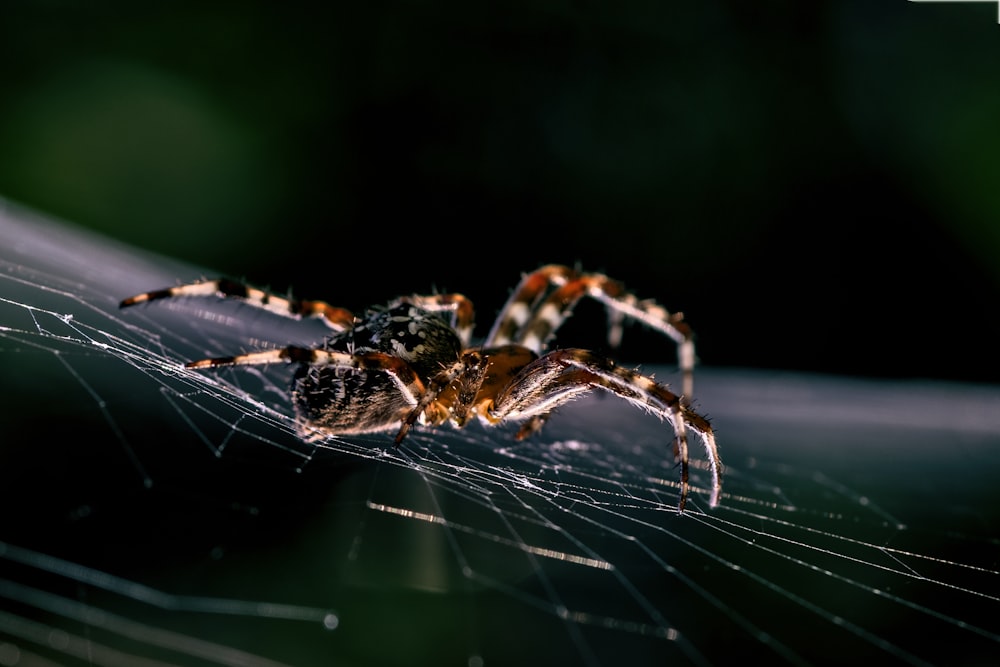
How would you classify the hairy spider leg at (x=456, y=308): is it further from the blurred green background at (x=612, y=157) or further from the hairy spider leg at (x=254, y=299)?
the blurred green background at (x=612, y=157)

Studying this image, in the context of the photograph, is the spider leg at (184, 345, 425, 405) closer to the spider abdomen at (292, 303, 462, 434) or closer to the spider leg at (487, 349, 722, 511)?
the spider abdomen at (292, 303, 462, 434)

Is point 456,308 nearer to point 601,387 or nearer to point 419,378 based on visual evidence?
point 419,378

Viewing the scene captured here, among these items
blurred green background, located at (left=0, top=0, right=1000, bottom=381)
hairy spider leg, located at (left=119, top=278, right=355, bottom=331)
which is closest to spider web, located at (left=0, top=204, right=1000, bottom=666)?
hairy spider leg, located at (left=119, top=278, right=355, bottom=331)

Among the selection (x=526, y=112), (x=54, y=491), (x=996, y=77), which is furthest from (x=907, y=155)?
(x=54, y=491)

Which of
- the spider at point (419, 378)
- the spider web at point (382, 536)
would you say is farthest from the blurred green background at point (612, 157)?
the spider at point (419, 378)

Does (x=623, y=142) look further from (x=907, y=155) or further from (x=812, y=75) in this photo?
(x=907, y=155)

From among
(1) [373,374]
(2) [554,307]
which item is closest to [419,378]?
(1) [373,374]
